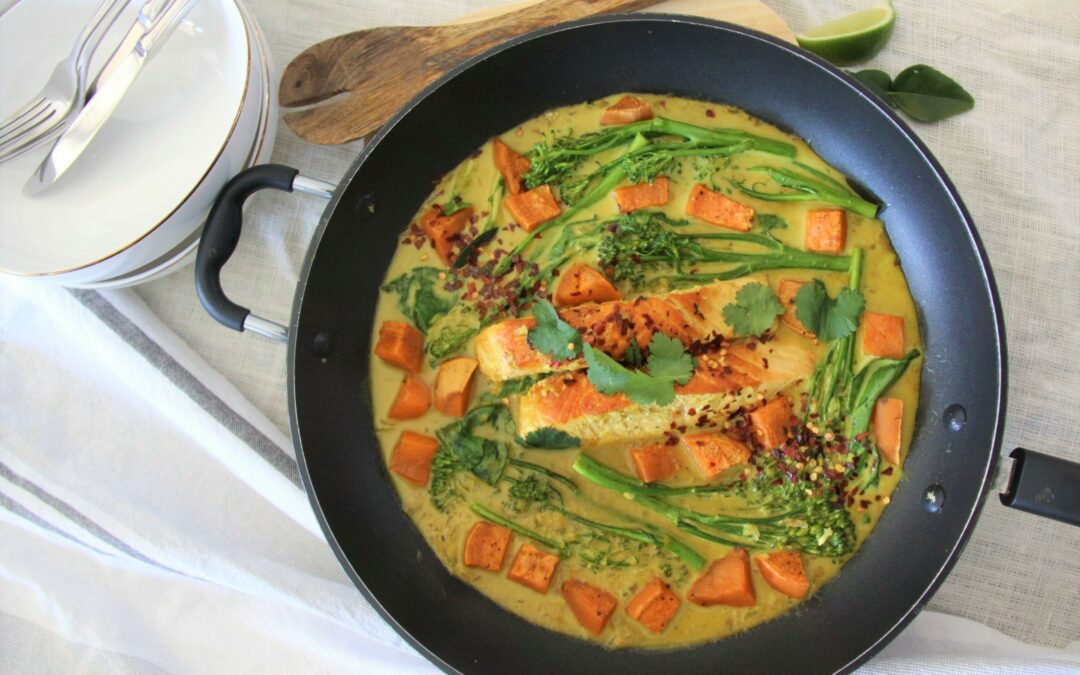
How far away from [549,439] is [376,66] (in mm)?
1330


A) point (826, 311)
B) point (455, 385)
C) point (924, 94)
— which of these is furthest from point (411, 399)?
point (924, 94)

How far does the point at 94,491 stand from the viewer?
9.41ft

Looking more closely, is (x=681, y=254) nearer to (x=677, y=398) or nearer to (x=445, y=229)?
(x=677, y=398)

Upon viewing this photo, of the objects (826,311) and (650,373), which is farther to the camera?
(826,311)

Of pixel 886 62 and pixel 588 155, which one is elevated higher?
pixel 886 62

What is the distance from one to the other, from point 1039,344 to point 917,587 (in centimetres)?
93

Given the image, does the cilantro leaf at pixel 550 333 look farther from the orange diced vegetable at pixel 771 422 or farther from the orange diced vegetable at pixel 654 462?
the orange diced vegetable at pixel 771 422

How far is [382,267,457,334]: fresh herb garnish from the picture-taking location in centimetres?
280

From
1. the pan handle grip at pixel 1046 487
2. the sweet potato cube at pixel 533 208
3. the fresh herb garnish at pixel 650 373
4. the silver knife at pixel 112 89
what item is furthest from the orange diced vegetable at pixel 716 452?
the silver knife at pixel 112 89

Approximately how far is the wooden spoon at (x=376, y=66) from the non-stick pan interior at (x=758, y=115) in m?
0.14

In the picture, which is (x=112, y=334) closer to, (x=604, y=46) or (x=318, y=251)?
(x=318, y=251)

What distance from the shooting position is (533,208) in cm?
279

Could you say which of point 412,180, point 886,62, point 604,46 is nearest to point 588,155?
point 604,46

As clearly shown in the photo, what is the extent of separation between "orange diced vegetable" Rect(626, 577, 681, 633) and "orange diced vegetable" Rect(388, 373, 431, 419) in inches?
35.6
